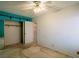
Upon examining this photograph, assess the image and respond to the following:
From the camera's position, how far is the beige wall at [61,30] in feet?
9.14

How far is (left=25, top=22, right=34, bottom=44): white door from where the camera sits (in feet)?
15.8

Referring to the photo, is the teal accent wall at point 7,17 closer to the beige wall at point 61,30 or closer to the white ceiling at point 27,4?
the white ceiling at point 27,4

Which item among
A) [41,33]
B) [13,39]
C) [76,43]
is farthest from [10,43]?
[76,43]

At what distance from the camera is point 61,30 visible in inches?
131

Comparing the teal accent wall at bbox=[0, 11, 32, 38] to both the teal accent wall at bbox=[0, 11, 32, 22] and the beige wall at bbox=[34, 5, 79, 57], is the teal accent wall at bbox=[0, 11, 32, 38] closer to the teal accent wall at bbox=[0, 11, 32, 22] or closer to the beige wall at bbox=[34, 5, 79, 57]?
the teal accent wall at bbox=[0, 11, 32, 22]

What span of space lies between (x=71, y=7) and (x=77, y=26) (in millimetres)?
837

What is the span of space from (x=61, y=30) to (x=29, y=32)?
2450 millimetres

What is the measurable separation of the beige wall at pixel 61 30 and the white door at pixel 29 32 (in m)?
0.81

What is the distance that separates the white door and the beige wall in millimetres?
814

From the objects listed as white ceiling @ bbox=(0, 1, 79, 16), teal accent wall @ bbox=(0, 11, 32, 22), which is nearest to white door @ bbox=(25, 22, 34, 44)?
teal accent wall @ bbox=(0, 11, 32, 22)

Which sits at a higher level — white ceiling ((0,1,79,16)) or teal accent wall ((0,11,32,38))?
white ceiling ((0,1,79,16))

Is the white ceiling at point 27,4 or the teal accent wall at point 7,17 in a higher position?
the white ceiling at point 27,4

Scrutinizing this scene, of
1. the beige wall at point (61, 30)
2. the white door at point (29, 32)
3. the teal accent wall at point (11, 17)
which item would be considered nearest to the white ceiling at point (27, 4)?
the beige wall at point (61, 30)

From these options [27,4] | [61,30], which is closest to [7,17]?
[27,4]
